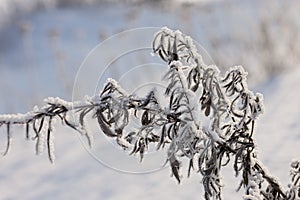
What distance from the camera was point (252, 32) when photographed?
20.4 ft

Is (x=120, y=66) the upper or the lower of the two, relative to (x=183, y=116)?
upper

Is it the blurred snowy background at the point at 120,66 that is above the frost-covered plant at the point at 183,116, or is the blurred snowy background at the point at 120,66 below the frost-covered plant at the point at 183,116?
above

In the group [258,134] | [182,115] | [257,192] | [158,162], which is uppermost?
[258,134]

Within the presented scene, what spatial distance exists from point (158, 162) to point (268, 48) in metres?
4.41

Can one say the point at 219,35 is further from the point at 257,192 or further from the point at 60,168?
the point at 257,192

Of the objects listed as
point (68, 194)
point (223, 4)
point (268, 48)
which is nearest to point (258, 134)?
point (68, 194)

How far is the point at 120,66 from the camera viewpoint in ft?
21.9

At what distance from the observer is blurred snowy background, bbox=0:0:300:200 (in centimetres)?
297

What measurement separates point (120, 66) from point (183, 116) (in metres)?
5.51

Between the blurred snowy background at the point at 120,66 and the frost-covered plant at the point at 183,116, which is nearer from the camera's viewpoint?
the frost-covered plant at the point at 183,116

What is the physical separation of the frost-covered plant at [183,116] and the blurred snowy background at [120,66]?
610 millimetres

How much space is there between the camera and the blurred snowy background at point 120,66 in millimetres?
2971

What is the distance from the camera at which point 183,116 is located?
3.87 ft

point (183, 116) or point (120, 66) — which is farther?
point (120, 66)
